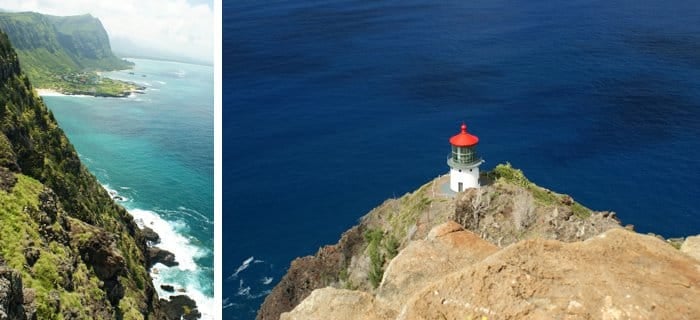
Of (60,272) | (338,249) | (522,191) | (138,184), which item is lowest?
(138,184)

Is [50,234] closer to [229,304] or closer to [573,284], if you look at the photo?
[229,304]

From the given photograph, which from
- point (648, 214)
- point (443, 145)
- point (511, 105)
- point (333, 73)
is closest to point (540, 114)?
point (511, 105)

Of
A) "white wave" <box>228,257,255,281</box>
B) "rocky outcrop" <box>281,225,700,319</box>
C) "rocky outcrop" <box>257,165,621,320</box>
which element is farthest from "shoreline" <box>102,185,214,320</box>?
"rocky outcrop" <box>281,225,700,319</box>

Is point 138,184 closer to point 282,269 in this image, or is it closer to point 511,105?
point 282,269

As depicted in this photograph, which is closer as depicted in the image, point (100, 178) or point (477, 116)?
point (477, 116)

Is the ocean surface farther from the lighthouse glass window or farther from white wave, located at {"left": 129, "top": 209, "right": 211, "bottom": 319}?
the lighthouse glass window

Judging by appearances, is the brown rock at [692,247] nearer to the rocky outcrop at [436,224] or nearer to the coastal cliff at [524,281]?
the coastal cliff at [524,281]
